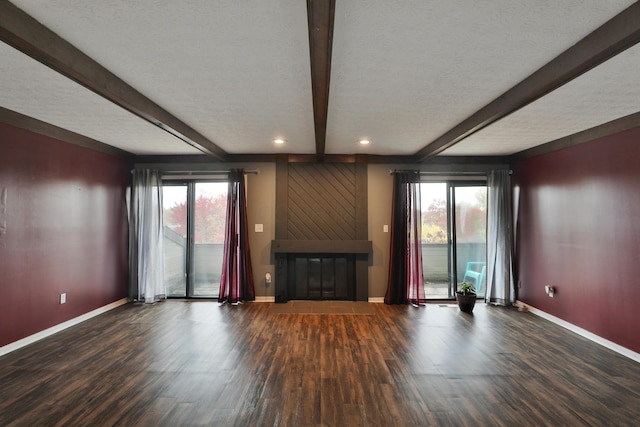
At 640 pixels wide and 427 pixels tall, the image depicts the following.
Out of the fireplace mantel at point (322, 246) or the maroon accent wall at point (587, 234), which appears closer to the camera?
the maroon accent wall at point (587, 234)

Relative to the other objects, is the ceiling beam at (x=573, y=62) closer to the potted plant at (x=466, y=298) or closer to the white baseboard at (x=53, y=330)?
the potted plant at (x=466, y=298)

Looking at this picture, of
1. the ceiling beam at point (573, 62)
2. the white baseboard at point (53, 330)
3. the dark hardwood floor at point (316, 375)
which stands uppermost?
the ceiling beam at point (573, 62)

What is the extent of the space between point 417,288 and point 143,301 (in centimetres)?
429

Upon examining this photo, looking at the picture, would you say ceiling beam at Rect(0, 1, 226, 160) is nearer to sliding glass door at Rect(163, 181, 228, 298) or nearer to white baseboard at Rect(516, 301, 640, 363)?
sliding glass door at Rect(163, 181, 228, 298)

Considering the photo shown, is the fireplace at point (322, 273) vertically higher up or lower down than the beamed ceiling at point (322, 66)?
lower down

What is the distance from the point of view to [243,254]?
5207mm

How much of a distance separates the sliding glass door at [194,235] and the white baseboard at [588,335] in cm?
478

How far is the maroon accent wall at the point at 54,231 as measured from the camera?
3.27 metres

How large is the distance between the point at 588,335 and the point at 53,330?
19.9 ft

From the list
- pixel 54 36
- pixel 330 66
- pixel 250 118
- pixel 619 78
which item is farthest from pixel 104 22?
pixel 619 78

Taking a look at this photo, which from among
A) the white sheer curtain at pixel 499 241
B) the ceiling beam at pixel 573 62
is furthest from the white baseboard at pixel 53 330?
the white sheer curtain at pixel 499 241

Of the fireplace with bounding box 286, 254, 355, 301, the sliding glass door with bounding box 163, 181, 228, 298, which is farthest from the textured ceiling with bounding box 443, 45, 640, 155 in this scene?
the sliding glass door with bounding box 163, 181, 228, 298

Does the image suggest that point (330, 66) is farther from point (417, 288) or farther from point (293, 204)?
point (417, 288)

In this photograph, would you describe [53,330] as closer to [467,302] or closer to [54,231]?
[54,231]
